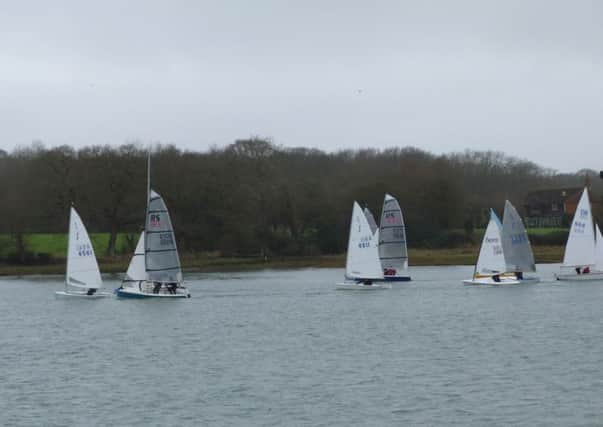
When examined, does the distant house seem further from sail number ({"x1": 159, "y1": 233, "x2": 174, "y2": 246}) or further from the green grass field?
sail number ({"x1": 159, "y1": 233, "x2": 174, "y2": 246})

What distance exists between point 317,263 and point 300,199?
6884 mm

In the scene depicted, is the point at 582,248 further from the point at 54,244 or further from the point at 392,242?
the point at 54,244

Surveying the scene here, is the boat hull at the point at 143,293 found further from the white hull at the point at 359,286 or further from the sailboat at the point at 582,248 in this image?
the sailboat at the point at 582,248

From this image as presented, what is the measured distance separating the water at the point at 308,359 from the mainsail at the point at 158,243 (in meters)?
1.47

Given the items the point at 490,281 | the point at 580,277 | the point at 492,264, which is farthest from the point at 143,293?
the point at 580,277

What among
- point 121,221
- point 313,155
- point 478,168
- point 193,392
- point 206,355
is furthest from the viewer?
point 478,168

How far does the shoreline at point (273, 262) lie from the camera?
75.7 m

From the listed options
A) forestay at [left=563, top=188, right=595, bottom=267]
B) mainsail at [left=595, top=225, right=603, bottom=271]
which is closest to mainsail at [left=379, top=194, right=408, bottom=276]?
forestay at [left=563, top=188, right=595, bottom=267]

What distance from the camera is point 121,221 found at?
256 ft

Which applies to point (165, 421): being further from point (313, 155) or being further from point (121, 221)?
point (313, 155)

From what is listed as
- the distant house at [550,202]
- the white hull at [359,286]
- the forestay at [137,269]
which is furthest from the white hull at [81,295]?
the distant house at [550,202]

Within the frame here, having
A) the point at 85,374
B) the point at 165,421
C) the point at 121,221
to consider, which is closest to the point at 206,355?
the point at 85,374

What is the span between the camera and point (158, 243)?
165 ft

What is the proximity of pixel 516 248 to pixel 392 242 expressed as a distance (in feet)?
27.2
